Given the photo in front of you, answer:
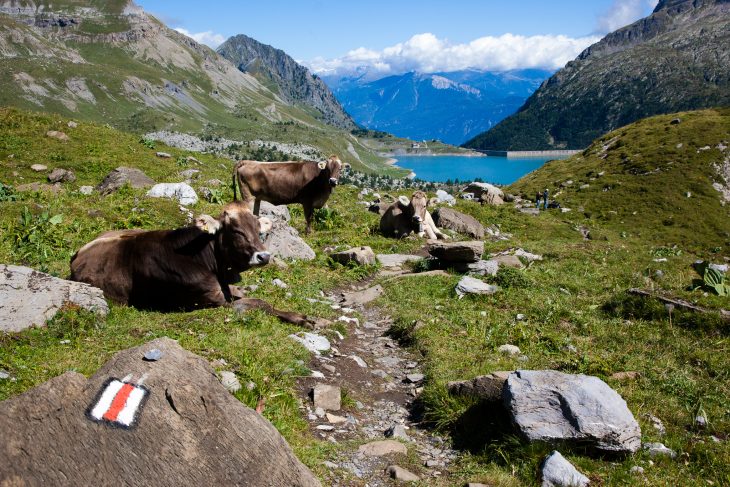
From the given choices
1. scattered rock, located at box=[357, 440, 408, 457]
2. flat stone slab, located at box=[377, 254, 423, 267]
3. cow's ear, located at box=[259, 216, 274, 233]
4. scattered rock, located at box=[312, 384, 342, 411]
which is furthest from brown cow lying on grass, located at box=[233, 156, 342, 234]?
scattered rock, located at box=[357, 440, 408, 457]

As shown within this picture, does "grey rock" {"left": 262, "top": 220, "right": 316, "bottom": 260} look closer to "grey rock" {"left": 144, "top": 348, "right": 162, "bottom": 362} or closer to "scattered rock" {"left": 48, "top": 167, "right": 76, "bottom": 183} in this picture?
"grey rock" {"left": 144, "top": 348, "right": 162, "bottom": 362}

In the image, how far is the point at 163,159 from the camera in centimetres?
2630

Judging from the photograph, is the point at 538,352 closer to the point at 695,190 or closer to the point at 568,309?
the point at 568,309

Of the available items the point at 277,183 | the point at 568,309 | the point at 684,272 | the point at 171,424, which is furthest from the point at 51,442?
the point at 684,272

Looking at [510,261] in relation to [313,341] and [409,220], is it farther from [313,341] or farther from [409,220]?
[313,341]

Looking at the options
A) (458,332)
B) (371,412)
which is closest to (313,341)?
(371,412)

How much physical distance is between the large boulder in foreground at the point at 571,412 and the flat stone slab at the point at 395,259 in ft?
32.9

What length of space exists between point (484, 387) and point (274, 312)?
4.45 m

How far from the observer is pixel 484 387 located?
727 centimetres

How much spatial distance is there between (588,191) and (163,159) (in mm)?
30078

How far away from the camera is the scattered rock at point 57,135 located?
2483 centimetres

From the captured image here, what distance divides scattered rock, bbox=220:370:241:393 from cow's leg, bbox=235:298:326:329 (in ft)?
9.61

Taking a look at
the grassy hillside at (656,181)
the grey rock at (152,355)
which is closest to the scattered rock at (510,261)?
the grey rock at (152,355)

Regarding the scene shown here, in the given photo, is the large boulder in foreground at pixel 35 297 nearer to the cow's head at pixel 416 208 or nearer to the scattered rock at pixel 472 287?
the scattered rock at pixel 472 287
